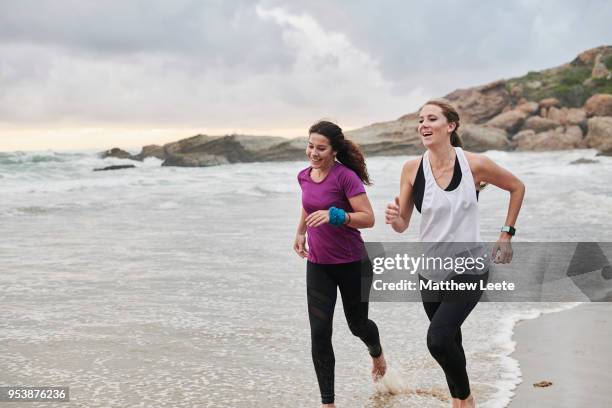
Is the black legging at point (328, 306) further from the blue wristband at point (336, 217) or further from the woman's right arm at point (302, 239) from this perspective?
the blue wristband at point (336, 217)

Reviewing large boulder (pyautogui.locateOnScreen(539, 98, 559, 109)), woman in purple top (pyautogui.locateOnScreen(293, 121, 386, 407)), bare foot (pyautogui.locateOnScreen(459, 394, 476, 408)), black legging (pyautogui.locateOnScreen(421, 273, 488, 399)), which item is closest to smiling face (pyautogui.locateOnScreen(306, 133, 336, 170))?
woman in purple top (pyautogui.locateOnScreen(293, 121, 386, 407))

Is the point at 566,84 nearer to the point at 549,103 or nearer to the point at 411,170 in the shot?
the point at 549,103

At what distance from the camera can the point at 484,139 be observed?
69.4 m

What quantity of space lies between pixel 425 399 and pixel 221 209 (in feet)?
50.6

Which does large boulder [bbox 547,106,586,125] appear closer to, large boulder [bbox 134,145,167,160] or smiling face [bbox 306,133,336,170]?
large boulder [bbox 134,145,167,160]

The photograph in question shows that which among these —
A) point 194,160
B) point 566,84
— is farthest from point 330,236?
point 566,84

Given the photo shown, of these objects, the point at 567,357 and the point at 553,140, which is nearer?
the point at 567,357

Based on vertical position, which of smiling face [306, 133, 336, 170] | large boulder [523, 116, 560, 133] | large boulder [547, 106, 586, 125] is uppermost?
large boulder [547, 106, 586, 125]

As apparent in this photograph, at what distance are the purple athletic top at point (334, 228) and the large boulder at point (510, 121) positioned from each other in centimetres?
Result: 7010

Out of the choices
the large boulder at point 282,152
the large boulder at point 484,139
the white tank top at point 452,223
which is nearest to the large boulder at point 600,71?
the large boulder at point 484,139

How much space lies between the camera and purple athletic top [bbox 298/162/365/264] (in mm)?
→ 4789

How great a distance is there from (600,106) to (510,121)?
8.12 m

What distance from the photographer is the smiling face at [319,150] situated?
4.85 meters

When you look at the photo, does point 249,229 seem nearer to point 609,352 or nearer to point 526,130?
point 609,352
